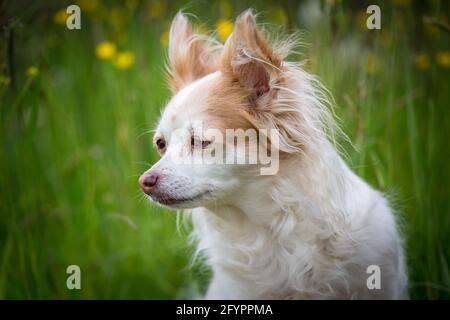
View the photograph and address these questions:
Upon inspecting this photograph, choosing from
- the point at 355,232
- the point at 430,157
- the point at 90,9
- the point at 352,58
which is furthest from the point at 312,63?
the point at 90,9

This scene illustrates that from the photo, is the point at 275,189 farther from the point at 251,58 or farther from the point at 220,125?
the point at 251,58

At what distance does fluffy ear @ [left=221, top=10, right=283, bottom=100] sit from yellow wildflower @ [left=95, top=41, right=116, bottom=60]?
1.49 metres

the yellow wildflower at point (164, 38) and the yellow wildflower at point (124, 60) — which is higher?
the yellow wildflower at point (164, 38)

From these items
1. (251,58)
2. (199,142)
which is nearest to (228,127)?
(199,142)

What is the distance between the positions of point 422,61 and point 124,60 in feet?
5.89

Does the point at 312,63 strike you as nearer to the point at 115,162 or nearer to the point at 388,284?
the point at 388,284

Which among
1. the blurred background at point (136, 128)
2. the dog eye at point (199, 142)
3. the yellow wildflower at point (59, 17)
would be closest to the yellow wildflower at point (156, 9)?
the blurred background at point (136, 128)

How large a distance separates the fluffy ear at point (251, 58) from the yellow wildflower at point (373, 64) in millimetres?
901

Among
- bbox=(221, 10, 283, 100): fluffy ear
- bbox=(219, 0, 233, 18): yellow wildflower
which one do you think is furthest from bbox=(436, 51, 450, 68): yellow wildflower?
bbox=(221, 10, 283, 100): fluffy ear

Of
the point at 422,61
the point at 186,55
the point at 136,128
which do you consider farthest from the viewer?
the point at 136,128

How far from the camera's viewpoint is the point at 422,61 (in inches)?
138

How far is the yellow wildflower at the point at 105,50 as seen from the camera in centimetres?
370

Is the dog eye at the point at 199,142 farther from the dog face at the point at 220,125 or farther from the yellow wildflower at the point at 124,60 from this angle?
the yellow wildflower at the point at 124,60

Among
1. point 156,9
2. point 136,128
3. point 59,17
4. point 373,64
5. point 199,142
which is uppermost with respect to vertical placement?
point 156,9
